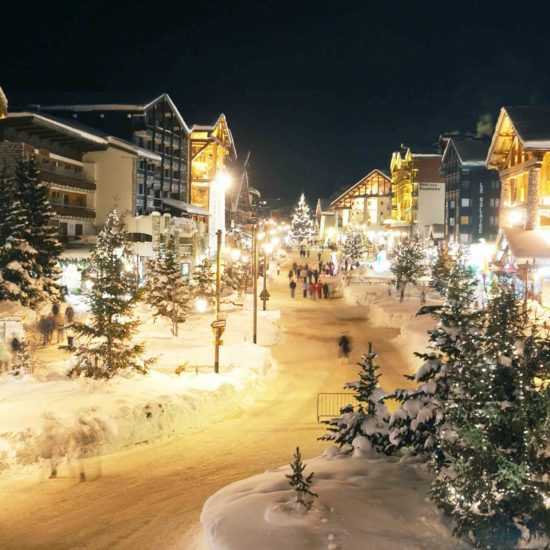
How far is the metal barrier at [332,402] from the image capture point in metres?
18.7

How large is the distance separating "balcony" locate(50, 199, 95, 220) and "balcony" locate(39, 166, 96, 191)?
1.34 metres

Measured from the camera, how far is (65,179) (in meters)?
40.2

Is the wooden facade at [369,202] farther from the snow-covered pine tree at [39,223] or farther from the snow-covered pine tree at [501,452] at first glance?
the snow-covered pine tree at [501,452]

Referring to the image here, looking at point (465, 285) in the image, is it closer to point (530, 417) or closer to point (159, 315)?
point (530, 417)

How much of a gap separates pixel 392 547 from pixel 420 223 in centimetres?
7956

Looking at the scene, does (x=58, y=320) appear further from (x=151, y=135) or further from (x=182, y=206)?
(x=151, y=135)

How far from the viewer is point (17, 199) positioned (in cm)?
3100

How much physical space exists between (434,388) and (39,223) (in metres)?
25.9

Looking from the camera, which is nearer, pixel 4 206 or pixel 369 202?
pixel 4 206

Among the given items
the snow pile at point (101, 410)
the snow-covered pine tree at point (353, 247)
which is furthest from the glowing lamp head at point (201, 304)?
the snow-covered pine tree at point (353, 247)

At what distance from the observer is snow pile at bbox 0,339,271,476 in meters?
13.1

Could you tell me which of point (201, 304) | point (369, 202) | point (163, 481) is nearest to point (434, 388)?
point (163, 481)

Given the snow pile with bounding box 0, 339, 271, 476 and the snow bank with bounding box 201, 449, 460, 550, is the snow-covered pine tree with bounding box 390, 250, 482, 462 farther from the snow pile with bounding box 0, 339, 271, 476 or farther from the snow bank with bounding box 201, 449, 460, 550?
the snow pile with bounding box 0, 339, 271, 476

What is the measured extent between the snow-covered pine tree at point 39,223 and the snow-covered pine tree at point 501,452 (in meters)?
25.6
